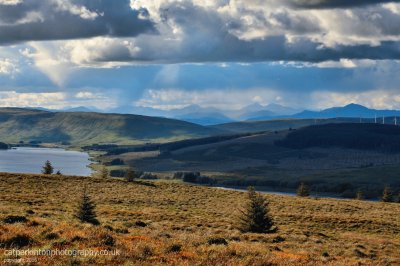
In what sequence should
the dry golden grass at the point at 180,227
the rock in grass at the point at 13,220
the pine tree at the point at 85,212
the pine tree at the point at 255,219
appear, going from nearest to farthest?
the dry golden grass at the point at 180,227 < the rock in grass at the point at 13,220 < the pine tree at the point at 85,212 < the pine tree at the point at 255,219

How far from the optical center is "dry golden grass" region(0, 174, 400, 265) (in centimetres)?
1812

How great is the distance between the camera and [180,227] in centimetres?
3456

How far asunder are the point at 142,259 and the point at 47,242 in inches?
164

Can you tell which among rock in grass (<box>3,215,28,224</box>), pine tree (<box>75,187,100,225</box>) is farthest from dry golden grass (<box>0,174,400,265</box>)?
pine tree (<box>75,187,100,225</box>)

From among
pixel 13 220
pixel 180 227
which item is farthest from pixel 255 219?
pixel 13 220

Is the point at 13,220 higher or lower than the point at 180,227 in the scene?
higher

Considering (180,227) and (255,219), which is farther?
(255,219)

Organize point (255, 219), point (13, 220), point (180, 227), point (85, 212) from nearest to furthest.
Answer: point (13, 220) → point (85, 212) → point (180, 227) → point (255, 219)

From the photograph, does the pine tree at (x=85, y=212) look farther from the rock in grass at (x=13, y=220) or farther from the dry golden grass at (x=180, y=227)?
the rock in grass at (x=13, y=220)

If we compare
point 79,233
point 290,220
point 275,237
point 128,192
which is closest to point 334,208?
point 290,220

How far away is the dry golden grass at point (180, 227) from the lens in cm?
1812

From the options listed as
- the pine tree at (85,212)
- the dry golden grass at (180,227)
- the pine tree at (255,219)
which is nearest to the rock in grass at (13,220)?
the dry golden grass at (180,227)

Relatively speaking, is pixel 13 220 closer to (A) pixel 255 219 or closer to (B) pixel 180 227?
(B) pixel 180 227

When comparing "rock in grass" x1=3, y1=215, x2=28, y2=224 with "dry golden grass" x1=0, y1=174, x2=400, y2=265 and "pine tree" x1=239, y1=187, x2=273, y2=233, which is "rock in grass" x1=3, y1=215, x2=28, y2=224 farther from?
"pine tree" x1=239, y1=187, x2=273, y2=233
